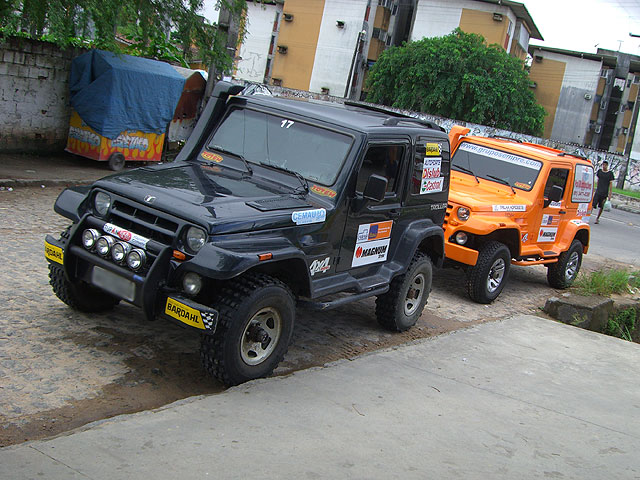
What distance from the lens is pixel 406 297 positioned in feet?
22.5

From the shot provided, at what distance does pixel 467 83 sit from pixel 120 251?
129 feet

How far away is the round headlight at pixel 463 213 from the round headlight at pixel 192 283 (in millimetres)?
4733

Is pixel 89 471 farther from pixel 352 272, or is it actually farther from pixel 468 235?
pixel 468 235

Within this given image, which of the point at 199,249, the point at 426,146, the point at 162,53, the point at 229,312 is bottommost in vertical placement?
the point at 229,312

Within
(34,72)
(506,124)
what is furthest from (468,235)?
(506,124)

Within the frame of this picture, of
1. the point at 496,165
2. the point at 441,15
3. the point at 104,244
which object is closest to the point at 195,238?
the point at 104,244

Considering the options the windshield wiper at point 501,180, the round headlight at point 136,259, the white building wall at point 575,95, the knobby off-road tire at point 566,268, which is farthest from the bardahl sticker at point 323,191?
the white building wall at point 575,95

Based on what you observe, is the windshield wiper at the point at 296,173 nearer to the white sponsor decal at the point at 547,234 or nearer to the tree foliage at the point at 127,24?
the white sponsor decal at the point at 547,234

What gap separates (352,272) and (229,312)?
66.4 inches

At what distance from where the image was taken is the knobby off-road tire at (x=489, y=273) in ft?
27.9

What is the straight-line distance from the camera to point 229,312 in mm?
4500

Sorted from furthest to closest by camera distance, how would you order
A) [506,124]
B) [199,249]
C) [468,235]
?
[506,124] → [468,235] → [199,249]

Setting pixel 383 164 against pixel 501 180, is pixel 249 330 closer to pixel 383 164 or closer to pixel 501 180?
pixel 383 164

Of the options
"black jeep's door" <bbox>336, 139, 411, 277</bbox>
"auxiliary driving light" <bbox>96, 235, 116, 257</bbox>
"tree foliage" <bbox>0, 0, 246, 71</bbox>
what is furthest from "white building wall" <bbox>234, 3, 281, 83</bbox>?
"auxiliary driving light" <bbox>96, 235, 116, 257</bbox>
